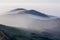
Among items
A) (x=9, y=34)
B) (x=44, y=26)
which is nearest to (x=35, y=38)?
(x=9, y=34)

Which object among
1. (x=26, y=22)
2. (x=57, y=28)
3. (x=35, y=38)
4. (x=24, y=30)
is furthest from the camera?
(x=26, y=22)

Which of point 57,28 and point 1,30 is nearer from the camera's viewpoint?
point 1,30

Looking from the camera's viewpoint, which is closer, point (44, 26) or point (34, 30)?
point (34, 30)

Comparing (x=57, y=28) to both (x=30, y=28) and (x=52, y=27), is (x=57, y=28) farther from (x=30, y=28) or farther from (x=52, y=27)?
(x=30, y=28)

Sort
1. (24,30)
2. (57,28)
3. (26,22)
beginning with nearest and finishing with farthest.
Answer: (24,30), (57,28), (26,22)

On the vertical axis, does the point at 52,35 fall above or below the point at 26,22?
below

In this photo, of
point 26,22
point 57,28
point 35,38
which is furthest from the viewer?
point 26,22

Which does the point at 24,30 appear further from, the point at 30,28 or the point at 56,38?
the point at 56,38

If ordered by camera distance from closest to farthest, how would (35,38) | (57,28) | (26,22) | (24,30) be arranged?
(35,38) < (24,30) < (57,28) < (26,22)

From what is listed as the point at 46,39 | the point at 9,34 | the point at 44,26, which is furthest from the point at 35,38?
the point at 44,26
